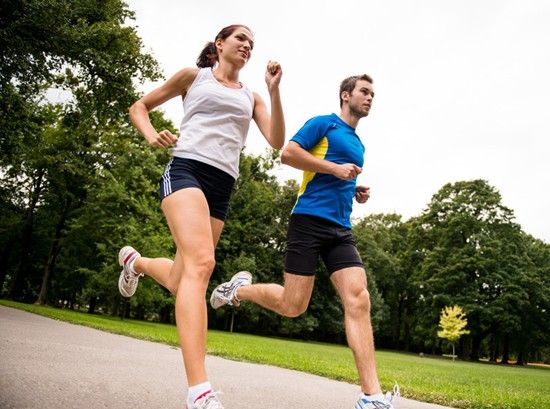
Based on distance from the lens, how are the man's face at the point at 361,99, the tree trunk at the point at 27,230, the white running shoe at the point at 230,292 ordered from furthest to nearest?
the tree trunk at the point at 27,230, the white running shoe at the point at 230,292, the man's face at the point at 361,99

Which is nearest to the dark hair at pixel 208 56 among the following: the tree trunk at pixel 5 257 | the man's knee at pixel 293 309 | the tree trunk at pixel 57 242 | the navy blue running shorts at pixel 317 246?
the navy blue running shorts at pixel 317 246

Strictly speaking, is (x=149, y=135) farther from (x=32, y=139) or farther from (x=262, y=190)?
(x=262, y=190)

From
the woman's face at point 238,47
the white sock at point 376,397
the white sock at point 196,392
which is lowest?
the white sock at point 376,397

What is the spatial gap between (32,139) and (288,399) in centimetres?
1530

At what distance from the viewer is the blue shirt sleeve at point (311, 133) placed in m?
3.99

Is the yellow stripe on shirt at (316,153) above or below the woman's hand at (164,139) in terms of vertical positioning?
above

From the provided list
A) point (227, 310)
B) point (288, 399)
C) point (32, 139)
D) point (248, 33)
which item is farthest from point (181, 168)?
point (227, 310)

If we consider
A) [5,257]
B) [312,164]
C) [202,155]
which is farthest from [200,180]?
[5,257]

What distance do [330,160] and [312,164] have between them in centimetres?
27

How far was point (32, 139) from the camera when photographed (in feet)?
54.6

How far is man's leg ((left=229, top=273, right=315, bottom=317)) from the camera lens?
3.86m

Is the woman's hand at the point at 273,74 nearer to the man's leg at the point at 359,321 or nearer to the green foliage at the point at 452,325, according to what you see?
the man's leg at the point at 359,321

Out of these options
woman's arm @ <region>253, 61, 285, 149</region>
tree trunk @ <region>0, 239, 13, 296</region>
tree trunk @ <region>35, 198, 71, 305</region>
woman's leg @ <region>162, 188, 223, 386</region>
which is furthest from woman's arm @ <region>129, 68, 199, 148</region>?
tree trunk @ <region>0, 239, 13, 296</region>

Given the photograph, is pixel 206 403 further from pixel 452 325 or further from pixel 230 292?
pixel 452 325
